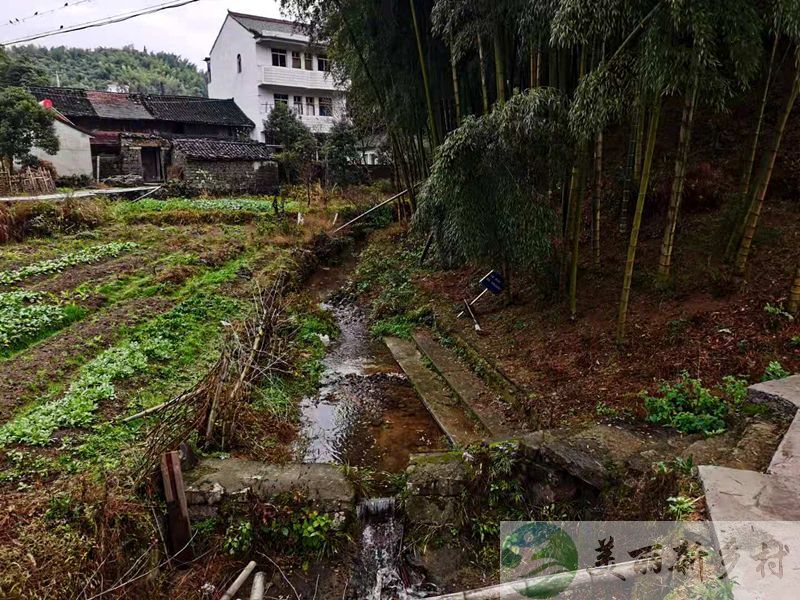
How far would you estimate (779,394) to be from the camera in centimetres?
387

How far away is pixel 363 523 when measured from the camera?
14.0 ft

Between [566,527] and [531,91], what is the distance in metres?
4.17

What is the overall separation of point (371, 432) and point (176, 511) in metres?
2.39

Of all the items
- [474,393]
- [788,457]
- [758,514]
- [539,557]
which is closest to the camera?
[758,514]

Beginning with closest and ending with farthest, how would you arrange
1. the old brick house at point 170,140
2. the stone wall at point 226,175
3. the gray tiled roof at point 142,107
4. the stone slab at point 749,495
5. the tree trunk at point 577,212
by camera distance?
the stone slab at point 749,495, the tree trunk at point 577,212, the stone wall at point 226,175, the old brick house at point 170,140, the gray tiled roof at point 142,107

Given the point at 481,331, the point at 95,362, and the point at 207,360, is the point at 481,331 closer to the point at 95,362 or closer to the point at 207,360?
the point at 207,360

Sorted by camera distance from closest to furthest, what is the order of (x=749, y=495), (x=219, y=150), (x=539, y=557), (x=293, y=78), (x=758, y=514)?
(x=758, y=514) → (x=749, y=495) → (x=539, y=557) → (x=219, y=150) → (x=293, y=78)

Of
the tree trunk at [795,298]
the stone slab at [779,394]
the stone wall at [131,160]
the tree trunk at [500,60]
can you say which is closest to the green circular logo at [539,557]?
the stone slab at [779,394]

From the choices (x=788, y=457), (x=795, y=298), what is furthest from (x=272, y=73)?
(x=788, y=457)

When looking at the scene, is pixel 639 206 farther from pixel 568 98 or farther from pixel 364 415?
pixel 364 415

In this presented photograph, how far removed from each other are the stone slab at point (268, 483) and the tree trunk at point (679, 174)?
4141 mm

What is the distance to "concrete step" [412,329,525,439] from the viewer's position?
5301 mm

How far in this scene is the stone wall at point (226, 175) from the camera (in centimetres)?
2053

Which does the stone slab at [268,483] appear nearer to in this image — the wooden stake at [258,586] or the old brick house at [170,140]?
the wooden stake at [258,586]
